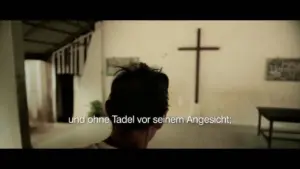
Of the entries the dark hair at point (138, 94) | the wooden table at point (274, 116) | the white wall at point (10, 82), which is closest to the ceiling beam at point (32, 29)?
the white wall at point (10, 82)

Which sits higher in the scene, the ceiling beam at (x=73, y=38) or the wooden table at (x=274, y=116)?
the ceiling beam at (x=73, y=38)

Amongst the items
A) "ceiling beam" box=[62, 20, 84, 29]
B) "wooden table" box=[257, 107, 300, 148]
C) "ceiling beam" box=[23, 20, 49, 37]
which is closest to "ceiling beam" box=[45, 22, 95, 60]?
"ceiling beam" box=[62, 20, 84, 29]

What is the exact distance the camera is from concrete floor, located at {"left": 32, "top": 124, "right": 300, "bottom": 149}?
4.32 feet

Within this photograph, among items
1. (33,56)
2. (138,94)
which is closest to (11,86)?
(33,56)

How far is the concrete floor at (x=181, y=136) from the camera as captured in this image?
1.32m

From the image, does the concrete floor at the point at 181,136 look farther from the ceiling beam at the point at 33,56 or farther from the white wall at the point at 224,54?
the ceiling beam at the point at 33,56

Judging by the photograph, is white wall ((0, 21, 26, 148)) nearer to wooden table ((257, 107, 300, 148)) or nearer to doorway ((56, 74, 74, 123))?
doorway ((56, 74, 74, 123))

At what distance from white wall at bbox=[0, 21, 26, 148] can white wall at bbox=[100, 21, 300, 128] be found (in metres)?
0.45

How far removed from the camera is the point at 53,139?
4.38ft

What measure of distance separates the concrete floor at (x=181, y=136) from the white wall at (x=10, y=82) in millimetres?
135

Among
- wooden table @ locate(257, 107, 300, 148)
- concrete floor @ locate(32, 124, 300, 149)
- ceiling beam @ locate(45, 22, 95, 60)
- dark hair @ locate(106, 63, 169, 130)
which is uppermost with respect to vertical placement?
ceiling beam @ locate(45, 22, 95, 60)

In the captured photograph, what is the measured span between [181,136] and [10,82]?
3.11 ft

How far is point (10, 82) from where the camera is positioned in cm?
133

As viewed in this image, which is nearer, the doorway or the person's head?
the person's head
